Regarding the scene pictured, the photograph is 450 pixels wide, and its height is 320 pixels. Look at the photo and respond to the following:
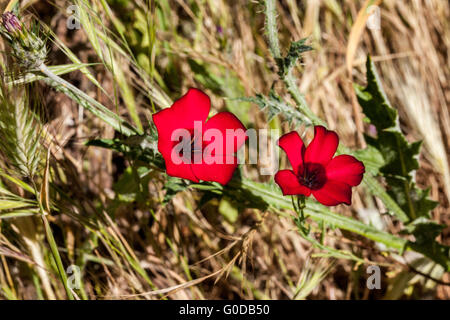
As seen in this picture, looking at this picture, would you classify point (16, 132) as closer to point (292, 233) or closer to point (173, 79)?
point (173, 79)

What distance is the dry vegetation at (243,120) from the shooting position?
110cm

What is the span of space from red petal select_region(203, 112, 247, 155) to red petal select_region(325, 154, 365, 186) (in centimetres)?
17

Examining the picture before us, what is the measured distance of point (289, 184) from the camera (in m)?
0.73

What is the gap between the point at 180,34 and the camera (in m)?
1.53

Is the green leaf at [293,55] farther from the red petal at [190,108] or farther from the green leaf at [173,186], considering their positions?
the green leaf at [173,186]

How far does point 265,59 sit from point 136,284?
85 centimetres

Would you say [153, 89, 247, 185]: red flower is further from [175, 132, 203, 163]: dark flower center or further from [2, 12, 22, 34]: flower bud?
[2, 12, 22, 34]: flower bud

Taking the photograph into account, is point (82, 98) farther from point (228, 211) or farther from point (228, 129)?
point (228, 211)

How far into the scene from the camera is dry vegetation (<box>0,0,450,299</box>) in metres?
1.10

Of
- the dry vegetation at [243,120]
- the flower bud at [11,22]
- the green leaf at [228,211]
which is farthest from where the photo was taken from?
the green leaf at [228,211]

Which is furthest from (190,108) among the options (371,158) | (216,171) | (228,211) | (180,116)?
(228,211)

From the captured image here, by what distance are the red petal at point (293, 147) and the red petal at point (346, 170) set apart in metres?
0.05

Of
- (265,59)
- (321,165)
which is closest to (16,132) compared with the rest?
(321,165)

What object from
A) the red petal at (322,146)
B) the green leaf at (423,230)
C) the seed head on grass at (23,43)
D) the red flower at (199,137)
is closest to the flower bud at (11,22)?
the seed head on grass at (23,43)
